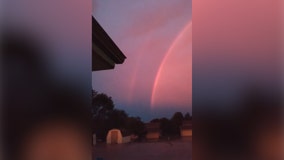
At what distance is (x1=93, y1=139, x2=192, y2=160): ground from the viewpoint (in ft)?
21.7

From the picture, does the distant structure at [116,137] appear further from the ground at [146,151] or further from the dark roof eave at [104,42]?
the dark roof eave at [104,42]

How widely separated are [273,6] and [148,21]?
542 centimetres

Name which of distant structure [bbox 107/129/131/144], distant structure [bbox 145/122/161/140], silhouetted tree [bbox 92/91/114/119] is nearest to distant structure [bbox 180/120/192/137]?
distant structure [bbox 145/122/161/140]

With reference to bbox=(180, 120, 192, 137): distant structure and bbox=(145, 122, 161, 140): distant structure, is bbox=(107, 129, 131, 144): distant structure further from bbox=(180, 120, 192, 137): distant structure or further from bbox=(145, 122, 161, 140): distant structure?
bbox=(180, 120, 192, 137): distant structure

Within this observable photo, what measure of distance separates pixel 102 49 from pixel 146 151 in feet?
13.2

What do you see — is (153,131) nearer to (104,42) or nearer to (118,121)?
(118,121)

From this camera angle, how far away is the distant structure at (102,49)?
3.66 metres

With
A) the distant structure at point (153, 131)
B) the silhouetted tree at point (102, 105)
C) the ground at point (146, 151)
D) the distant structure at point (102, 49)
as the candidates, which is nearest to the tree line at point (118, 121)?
the silhouetted tree at point (102, 105)

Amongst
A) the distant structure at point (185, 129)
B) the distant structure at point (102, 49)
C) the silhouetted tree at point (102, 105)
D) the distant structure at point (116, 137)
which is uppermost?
the distant structure at point (102, 49)

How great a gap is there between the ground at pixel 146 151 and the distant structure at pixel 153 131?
20.9 inches

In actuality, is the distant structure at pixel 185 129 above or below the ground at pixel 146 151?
above

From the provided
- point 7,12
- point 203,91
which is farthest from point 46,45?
point 203,91

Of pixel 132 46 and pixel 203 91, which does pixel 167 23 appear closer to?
pixel 132 46

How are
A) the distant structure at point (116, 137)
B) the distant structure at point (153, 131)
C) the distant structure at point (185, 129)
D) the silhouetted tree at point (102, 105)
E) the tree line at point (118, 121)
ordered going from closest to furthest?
the silhouetted tree at point (102, 105), the distant structure at point (185, 129), the tree line at point (118, 121), the distant structure at point (116, 137), the distant structure at point (153, 131)
